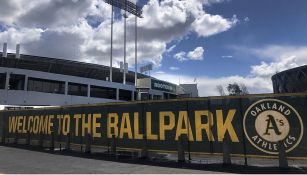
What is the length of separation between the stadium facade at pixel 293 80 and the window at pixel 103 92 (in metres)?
46.4

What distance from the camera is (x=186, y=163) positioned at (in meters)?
12.4

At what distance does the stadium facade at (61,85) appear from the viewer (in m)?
58.9

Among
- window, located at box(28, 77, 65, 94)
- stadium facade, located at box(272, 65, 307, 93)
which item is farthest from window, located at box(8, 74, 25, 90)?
stadium facade, located at box(272, 65, 307, 93)

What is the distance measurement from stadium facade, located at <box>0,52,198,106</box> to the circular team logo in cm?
5200

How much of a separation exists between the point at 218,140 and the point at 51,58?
240ft

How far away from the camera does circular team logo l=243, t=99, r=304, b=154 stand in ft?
37.0

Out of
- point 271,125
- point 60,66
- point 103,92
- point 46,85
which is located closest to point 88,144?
point 271,125

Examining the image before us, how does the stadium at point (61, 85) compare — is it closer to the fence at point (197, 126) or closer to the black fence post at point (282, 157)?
the fence at point (197, 126)

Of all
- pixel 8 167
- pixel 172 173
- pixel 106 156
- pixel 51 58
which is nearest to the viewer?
pixel 172 173

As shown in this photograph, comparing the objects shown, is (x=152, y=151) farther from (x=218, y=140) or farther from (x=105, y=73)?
(x=105, y=73)

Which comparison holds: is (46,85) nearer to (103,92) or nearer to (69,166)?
(103,92)

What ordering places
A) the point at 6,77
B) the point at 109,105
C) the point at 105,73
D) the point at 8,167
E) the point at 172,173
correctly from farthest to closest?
the point at 105,73, the point at 6,77, the point at 109,105, the point at 8,167, the point at 172,173

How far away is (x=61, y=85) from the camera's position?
67.8m

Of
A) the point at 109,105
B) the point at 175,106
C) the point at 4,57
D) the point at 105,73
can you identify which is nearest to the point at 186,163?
the point at 175,106
